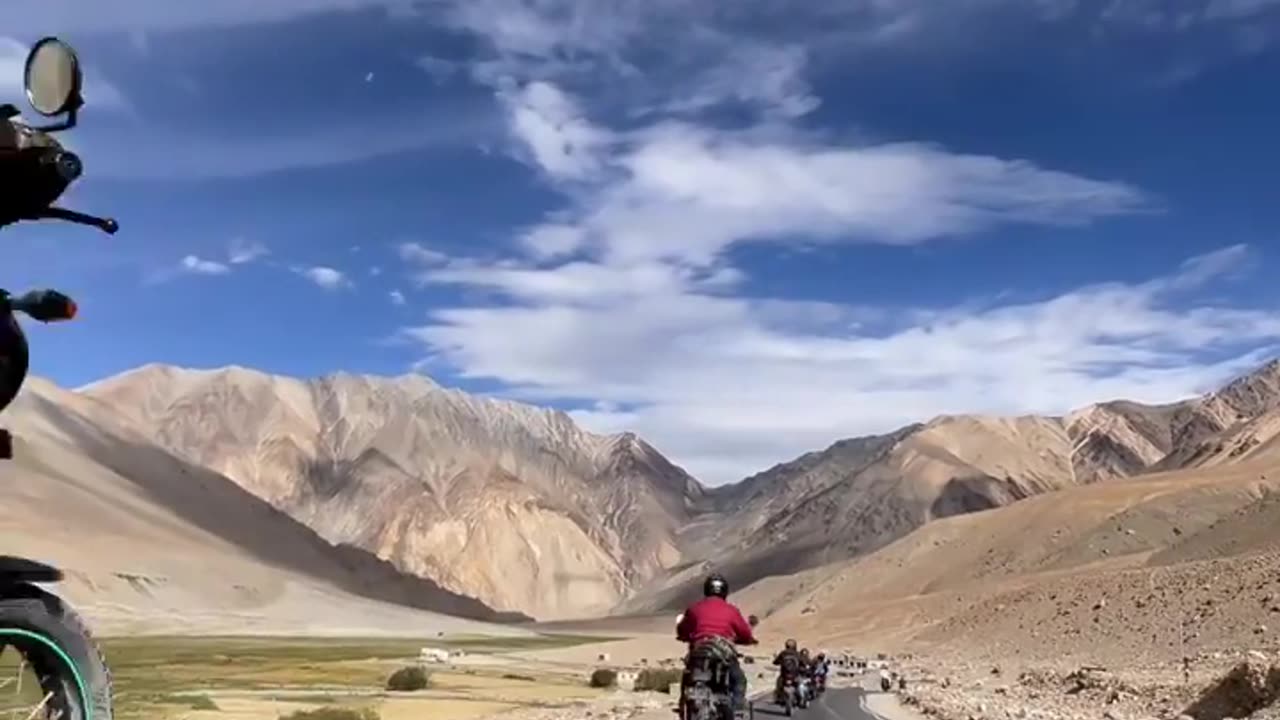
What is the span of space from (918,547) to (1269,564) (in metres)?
107

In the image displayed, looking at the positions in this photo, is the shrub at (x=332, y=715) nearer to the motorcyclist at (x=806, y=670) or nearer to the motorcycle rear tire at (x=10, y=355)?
the motorcyclist at (x=806, y=670)

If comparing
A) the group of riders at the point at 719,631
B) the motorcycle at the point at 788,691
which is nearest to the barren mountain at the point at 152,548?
the motorcycle at the point at 788,691

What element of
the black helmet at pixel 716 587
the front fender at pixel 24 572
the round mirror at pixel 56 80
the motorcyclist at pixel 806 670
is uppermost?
the round mirror at pixel 56 80

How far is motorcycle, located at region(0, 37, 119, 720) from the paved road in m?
24.9

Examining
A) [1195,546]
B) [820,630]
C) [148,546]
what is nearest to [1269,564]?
[1195,546]

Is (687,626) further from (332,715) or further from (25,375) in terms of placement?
(332,715)

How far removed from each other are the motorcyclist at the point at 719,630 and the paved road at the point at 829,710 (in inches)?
612

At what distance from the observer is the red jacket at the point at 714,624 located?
13.9 m

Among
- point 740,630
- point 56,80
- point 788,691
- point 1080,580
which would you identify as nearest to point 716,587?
point 740,630

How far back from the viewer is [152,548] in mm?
157375

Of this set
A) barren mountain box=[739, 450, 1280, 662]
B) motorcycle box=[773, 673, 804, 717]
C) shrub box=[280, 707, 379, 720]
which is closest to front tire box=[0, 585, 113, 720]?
motorcycle box=[773, 673, 804, 717]

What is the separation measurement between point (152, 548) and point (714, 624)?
15269 cm

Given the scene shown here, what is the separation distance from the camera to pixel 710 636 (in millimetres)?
13906

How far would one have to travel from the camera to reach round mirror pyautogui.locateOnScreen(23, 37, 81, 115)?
485cm
